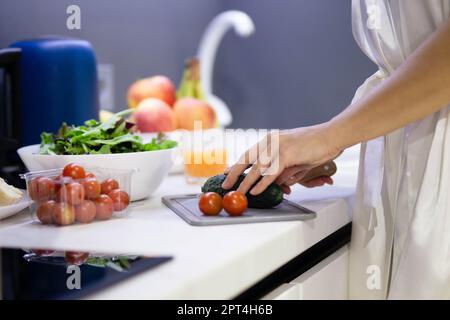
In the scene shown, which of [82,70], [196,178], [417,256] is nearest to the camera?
[417,256]

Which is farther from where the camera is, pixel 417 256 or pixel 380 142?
pixel 380 142

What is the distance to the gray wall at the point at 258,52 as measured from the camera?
1.80 metres

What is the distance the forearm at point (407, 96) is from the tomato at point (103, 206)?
35 cm

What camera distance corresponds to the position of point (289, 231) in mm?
805

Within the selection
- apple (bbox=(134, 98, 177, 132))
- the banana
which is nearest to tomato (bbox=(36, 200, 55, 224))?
apple (bbox=(134, 98, 177, 132))

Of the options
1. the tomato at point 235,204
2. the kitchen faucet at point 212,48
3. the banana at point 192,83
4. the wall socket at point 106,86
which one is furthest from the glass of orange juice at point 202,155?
the kitchen faucet at point 212,48

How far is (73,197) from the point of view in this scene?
839 millimetres

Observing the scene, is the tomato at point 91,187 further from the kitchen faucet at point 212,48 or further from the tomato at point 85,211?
the kitchen faucet at point 212,48

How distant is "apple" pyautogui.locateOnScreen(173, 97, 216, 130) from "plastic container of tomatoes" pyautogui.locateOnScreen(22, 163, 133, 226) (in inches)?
26.5

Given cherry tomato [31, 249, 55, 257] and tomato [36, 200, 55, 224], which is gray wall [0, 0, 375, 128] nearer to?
tomato [36, 200, 55, 224]

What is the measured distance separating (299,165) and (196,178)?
34cm

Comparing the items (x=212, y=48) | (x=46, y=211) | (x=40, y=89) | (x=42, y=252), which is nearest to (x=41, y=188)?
(x=46, y=211)

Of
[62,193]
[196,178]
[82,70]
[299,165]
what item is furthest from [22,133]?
[299,165]
